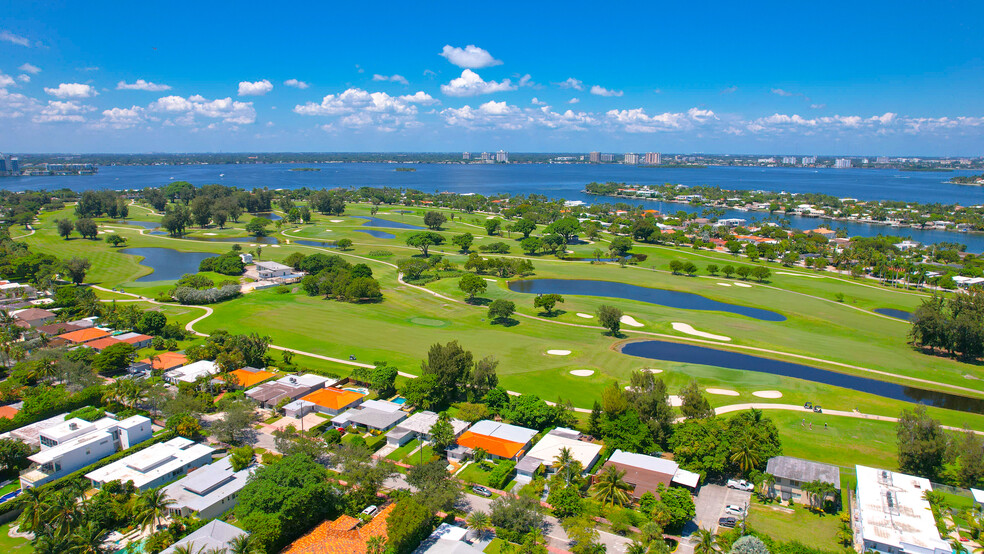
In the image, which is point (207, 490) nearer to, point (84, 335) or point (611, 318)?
point (84, 335)

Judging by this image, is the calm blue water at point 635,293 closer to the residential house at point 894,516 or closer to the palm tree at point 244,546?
the residential house at point 894,516

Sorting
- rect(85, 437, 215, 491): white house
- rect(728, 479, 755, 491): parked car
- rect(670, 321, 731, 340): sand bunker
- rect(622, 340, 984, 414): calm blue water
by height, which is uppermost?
rect(85, 437, 215, 491): white house

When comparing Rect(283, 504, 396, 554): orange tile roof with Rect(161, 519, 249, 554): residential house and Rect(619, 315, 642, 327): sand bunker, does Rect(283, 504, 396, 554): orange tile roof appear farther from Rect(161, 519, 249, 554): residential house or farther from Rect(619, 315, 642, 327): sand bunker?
Rect(619, 315, 642, 327): sand bunker

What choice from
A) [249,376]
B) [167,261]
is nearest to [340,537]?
[249,376]

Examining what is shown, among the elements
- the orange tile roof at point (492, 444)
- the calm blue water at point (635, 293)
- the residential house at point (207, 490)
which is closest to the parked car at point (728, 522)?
the orange tile roof at point (492, 444)

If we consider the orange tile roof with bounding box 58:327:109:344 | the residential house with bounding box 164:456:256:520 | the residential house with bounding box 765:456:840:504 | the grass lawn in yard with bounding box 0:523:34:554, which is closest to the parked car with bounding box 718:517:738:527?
the residential house with bounding box 765:456:840:504

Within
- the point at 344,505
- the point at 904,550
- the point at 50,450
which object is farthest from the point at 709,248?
the point at 50,450

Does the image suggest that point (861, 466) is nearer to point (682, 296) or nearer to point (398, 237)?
point (682, 296)
